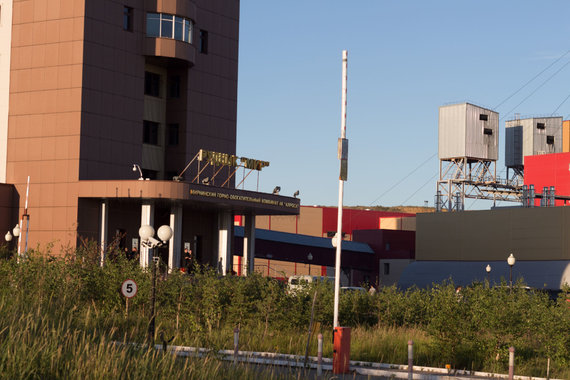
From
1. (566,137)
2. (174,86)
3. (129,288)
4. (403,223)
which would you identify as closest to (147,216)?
(174,86)

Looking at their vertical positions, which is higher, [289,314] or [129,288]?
[129,288]

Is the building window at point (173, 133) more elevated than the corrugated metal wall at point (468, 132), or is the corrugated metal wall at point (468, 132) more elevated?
the corrugated metal wall at point (468, 132)

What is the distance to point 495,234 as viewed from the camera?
7431cm

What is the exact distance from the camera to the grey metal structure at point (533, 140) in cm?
10419

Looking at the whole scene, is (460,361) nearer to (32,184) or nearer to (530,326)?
(530,326)

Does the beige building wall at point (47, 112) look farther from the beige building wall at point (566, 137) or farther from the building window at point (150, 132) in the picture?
the beige building wall at point (566, 137)

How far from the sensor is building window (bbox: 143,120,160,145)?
60.2 metres

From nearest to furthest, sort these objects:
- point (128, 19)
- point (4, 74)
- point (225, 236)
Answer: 1. point (4, 74)
2. point (128, 19)
3. point (225, 236)

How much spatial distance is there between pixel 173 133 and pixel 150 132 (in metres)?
1.74

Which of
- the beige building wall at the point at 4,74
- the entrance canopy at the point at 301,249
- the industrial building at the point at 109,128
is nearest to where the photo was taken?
the industrial building at the point at 109,128

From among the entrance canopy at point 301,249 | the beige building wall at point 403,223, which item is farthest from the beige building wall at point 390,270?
the beige building wall at point 403,223

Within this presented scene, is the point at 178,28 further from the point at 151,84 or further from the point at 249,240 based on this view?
the point at 249,240

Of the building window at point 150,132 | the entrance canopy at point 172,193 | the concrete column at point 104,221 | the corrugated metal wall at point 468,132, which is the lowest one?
the concrete column at point 104,221

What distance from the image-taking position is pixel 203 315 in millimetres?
28234
